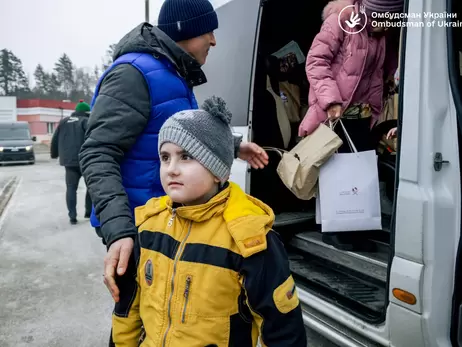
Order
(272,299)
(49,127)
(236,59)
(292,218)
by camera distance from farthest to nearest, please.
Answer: (49,127), (292,218), (236,59), (272,299)

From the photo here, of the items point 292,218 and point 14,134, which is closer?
point 292,218

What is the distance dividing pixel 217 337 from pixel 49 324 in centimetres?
230

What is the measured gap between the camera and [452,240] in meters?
1.63

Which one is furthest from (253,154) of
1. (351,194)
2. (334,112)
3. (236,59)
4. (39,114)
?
(39,114)

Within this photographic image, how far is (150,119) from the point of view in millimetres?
1546

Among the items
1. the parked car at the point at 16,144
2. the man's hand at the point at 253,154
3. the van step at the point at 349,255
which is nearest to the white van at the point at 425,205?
the van step at the point at 349,255

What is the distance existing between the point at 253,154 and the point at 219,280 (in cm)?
71

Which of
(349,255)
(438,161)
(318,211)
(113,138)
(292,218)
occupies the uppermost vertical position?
(113,138)

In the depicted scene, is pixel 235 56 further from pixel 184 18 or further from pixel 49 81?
pixel 49 81

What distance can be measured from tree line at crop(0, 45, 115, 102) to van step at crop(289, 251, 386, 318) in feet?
194

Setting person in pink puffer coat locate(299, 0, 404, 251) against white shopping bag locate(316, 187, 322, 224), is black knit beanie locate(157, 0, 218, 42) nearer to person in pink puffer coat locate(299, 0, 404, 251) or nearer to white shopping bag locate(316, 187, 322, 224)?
person in pink puffer coat locate(299, 0, 404, 251)

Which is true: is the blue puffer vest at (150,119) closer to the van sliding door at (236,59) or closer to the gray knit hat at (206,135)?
the gray knit hat at (206,135)

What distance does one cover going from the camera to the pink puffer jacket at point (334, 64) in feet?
8.53

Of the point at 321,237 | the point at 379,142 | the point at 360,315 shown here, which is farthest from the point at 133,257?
the point at 379,142
